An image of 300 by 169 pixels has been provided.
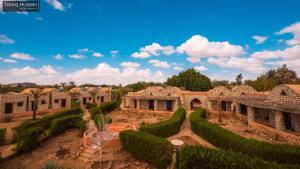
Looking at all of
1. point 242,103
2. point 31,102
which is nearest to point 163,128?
point 242,103

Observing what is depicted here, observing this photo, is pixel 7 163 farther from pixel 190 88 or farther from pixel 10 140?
pixel 190 88

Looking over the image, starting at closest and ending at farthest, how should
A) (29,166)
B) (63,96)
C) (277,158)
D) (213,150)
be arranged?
(213,150) → (277,158) → (29,166) → (63,96)

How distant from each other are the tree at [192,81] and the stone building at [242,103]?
20.0 m

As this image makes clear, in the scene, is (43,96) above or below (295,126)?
above

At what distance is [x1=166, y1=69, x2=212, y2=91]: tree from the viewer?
53.7 m

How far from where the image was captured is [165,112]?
32625 millimetres

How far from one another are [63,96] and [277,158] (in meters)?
39.0

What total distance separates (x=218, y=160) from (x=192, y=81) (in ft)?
152

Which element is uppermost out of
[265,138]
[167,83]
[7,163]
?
[167,83]

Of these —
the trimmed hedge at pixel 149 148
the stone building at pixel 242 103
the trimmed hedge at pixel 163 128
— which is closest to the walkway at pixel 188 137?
the trimmed hedge at pixel 163 128

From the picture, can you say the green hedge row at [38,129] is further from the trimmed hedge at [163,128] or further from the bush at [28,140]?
the trimmed hedge at [163,128]

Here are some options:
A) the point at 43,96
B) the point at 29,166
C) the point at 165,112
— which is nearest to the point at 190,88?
the point at 165,112

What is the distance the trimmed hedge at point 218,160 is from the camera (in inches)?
340

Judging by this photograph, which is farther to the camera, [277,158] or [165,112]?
[165,112]
